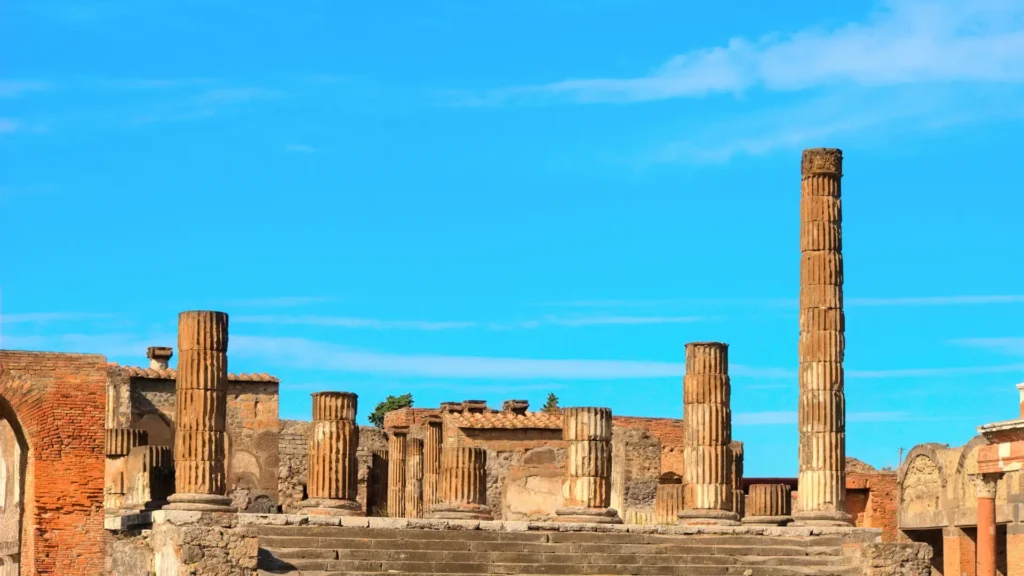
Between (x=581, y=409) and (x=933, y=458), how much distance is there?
10.9 meters

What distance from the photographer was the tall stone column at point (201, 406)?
2475 centimetres

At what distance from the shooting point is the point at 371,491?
1564 inches

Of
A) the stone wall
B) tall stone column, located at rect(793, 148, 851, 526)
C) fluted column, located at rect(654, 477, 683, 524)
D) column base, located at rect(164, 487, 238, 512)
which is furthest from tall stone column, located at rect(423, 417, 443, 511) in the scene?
column base, located at rect(164, 487, 238, 512)

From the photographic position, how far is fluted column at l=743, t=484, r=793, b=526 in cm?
2825

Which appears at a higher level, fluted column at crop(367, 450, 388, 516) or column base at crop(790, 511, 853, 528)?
fluted column at crop(367, 450, 388, 516)

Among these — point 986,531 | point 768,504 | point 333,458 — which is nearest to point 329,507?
point 333,458

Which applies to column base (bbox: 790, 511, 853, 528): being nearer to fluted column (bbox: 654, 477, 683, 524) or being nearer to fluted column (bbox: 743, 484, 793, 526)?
fluted column (bbox: 743, 484, 793, 526)

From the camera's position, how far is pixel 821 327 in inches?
1096

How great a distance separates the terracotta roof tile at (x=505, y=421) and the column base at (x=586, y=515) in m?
10.5

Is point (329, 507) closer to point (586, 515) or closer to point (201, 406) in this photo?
point (201, 406)

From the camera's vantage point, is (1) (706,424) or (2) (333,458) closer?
(2) (333,458)

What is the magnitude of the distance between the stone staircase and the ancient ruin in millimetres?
31

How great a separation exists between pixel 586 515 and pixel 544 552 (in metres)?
2.47

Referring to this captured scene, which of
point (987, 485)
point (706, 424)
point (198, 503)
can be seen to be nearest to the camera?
point (198, 503)
